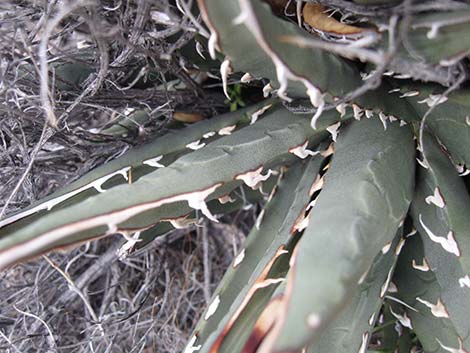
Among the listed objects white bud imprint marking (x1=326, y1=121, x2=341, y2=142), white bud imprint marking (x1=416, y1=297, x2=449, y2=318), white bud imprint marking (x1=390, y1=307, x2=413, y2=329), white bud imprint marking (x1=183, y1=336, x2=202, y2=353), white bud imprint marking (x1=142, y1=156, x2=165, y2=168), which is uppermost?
white bud imprint marking (x1=142, y1=156, x2=165, y2=168)

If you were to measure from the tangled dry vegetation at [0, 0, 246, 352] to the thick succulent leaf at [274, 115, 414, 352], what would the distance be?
0.80 ft

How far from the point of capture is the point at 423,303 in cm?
80

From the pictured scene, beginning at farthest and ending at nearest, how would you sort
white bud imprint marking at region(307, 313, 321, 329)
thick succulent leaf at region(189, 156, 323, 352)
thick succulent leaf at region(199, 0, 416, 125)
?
thick succulent leaf at region(189, 156, 323, 352)
thick succulent leaf at region(199, 0, 416, 125)
white bud imprint marking at region(307, 313, 321, 329)

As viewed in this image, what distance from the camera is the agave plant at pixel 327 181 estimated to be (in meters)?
0.56

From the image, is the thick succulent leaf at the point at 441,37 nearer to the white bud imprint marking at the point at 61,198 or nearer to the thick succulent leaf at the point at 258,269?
the thick succulent leaf at the point at 258,269

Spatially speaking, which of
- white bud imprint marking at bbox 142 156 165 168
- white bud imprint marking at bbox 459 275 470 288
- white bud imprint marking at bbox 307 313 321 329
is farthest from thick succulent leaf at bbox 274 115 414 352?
white bud imprint marking at bbox 142 156 165 168

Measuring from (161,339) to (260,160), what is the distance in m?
0.48

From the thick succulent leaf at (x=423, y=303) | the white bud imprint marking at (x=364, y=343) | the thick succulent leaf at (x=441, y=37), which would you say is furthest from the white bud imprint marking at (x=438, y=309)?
the thick succulent leaf at (x=441, y=37)

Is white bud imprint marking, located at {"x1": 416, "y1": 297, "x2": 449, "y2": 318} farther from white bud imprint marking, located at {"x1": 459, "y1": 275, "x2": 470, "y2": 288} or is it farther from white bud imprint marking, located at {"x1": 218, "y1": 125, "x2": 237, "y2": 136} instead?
white bud imprint marking, located at {"x1": 218, "y1": 125, "x2": 237, "y2": 136}

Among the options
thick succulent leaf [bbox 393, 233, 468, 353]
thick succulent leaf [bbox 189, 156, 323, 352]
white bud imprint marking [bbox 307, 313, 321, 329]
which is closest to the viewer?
white bud imprint marking [bbox 307, 313, 321, 329]

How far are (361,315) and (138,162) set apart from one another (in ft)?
1.14

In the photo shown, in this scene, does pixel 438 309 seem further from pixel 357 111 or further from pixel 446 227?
pixel 357 111

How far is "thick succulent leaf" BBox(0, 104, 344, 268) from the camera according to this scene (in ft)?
1.85

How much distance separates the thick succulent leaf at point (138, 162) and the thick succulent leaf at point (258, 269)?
12cm
